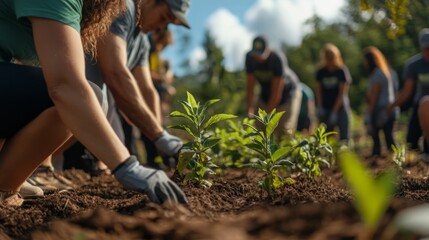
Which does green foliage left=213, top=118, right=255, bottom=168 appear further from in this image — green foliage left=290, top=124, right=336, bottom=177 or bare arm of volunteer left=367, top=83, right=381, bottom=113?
bare arm of volunteer left=367, top=83, right=381, bottom=113

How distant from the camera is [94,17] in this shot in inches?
114

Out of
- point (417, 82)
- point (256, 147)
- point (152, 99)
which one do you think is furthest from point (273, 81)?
point (256, 147)

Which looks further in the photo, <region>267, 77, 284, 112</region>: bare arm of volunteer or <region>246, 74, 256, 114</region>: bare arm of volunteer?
<region>246, 74, 256, 114</region>: bare arm of volunteer

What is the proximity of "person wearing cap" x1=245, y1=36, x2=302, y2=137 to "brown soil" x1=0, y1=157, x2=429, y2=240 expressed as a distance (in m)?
5.04

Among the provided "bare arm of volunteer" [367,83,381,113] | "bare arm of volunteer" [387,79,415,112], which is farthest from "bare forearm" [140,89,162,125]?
"bare arm of volunteer" [367,83,381,113]

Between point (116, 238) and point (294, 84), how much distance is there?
7639 millimetres

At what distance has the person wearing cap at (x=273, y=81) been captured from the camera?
8312 millimetres

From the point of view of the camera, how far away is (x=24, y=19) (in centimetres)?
252

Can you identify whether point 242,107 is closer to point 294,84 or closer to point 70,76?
point 294,84

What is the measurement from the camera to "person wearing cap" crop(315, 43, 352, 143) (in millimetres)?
9148

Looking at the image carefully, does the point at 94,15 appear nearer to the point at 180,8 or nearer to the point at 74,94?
the point at 74,94

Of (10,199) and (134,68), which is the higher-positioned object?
(134,68)

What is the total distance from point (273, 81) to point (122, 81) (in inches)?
190

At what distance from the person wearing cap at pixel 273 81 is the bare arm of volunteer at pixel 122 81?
4.45 metres
